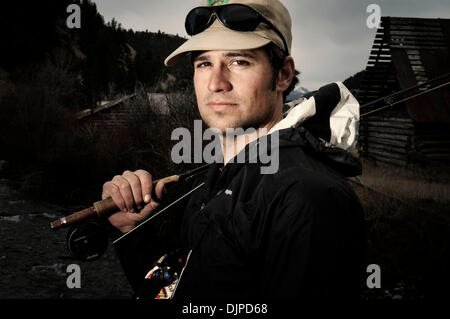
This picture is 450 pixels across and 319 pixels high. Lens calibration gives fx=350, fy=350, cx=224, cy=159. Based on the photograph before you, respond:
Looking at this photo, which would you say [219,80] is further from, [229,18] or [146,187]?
[146,187]

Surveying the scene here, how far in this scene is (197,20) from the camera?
234 centimetres

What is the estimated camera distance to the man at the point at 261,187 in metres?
1.35

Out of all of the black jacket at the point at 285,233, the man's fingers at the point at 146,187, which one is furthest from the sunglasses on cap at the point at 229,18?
the man's fingers at the point at 146,187

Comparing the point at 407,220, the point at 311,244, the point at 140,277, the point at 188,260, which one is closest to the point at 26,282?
the point at 140,277

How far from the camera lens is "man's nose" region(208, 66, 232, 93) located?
2.03 metres

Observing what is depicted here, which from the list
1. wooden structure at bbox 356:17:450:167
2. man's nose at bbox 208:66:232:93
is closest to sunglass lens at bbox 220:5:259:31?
man's nose at bbox 208:66:232:93

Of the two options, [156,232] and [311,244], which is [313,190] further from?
[156,232]

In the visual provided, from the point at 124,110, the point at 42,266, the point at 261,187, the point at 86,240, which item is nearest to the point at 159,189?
the point at 86,240

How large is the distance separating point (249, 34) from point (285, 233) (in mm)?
1217

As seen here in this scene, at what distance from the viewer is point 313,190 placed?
1.37 m

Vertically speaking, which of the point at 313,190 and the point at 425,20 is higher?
the point at 425,20

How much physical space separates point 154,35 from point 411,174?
112m

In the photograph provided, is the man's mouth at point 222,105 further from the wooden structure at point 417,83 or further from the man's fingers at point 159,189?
the wooden structure at point 417,83

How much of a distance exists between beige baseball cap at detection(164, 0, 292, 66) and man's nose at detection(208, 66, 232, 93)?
0.13 m
